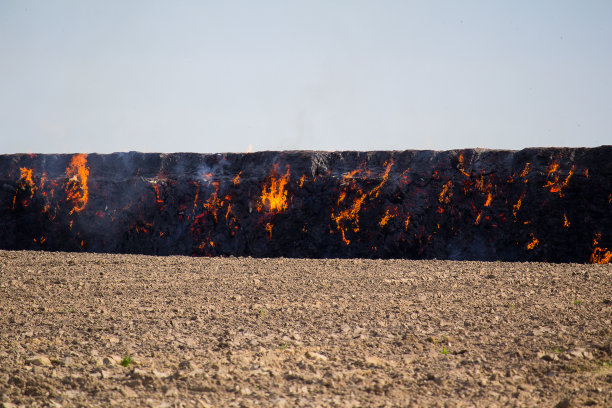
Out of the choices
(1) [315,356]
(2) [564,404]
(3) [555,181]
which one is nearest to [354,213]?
(3) [555,181]

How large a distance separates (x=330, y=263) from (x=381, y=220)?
261 centimetres

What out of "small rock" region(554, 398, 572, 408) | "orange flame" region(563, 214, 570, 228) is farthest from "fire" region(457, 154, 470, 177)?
"small rock" region(554, 398, 572, 408)

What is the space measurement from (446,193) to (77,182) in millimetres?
8801

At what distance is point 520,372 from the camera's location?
4680 mm

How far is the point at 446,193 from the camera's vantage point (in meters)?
13.0

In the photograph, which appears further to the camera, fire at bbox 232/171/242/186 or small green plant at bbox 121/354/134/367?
fire at bbox 232/171/242/186

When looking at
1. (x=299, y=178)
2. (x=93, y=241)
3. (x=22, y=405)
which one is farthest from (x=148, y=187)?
(x=22, y=405)

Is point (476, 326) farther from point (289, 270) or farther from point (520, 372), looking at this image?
point (289, 270)

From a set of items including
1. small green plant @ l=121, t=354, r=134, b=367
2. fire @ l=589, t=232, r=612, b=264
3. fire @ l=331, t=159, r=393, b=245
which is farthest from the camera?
fire @ l=331, t=159, r=393, b=245

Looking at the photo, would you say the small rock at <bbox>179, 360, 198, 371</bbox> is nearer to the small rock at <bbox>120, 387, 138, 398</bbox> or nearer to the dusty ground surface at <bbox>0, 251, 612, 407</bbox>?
the dusty ground surface at <bbox>0, 251, 612, 407</bbox>

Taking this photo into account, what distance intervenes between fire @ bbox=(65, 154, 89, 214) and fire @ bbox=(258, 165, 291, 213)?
4550 mm

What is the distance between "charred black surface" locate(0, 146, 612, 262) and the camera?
40.5ft

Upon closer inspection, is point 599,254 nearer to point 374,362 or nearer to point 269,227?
point 269,227

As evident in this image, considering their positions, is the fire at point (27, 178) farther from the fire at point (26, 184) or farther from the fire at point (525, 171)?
the fire at point (525, 171)
